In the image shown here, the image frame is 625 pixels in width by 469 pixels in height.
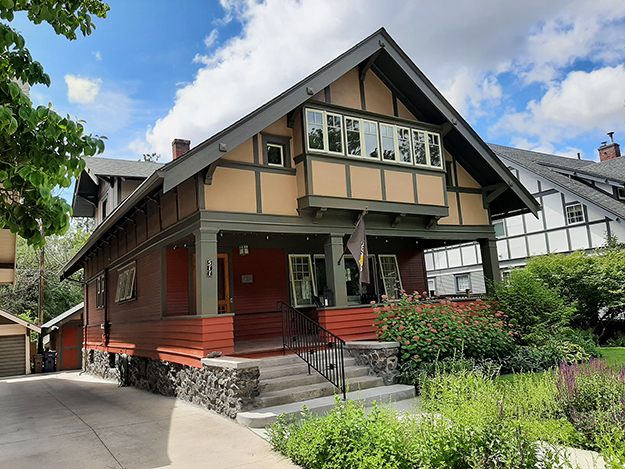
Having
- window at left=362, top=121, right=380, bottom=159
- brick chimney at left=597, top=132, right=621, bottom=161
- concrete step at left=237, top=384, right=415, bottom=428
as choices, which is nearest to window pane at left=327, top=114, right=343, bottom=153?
window at left=362, top=121, right=380, bottom=159

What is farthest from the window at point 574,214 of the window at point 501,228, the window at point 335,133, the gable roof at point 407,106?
the window at point 335,133

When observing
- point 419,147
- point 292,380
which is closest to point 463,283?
point 419,147

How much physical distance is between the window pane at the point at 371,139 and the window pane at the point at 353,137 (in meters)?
0.25

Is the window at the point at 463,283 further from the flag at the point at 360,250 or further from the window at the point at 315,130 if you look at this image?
the window at the point at 315,130

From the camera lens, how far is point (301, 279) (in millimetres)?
13547

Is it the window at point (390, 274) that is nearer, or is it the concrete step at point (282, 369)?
the concrete step at point (282, 369)

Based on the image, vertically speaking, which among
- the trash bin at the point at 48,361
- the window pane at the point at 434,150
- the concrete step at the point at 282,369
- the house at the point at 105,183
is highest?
the house at the point at 105,183

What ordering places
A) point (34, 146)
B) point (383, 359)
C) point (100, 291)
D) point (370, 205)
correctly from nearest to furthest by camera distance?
point (34, 146), point (383, 359), point (370, 205), point (100, 291)

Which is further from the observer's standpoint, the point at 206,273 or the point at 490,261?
the point at 490,261

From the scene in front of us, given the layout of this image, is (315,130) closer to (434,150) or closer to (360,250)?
(360,250)

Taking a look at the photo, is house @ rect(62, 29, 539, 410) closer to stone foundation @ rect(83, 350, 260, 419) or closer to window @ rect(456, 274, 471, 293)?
stone foundation @ rect(83, 350, 260, 419)

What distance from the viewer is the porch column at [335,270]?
35.7 ft

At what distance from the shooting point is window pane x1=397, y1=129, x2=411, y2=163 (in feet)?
40.4

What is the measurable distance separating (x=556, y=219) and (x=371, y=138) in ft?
48.6
